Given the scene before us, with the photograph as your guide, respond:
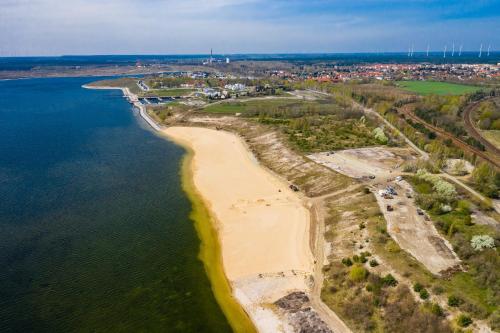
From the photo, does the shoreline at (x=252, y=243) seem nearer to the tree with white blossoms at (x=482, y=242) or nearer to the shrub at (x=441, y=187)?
the tree with white blossoms at (x=482, y=242)

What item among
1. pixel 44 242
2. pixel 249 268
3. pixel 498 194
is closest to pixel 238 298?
pixel 249 268

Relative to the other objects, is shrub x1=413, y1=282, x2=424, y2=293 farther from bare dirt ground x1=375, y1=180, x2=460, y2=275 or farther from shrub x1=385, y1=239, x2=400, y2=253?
shrub x1=385, y1=239, x2=400, y2=253

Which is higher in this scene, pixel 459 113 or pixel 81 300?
pixel 459 113

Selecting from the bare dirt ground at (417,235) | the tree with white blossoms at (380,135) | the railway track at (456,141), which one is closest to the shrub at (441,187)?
the bare dirt ground at (417,235)

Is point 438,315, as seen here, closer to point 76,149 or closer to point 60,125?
point 76,149

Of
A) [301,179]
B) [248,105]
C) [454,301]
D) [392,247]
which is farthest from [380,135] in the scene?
[248,105]

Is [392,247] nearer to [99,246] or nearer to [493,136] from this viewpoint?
[99,246]

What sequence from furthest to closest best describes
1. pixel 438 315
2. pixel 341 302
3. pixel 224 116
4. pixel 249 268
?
pixel 224 116
pixel 249 268
pixel 341 302
pixel 438 315

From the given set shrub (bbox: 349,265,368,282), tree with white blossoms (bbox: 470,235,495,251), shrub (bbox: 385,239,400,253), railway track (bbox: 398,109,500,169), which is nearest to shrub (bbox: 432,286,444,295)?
shrub (bbox: 349,265,368,282)
